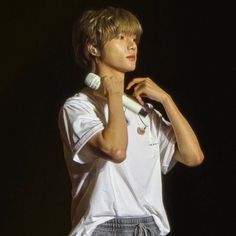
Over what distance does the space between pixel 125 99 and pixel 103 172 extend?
166 mm

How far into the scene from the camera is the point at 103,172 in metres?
1.21

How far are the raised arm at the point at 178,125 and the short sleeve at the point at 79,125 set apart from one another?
0.45 ft

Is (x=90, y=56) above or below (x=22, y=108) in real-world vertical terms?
above

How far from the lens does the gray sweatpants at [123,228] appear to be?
3.90 ft

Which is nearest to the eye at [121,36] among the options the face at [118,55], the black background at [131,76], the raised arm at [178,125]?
the face at [118,55]

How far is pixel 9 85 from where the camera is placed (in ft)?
6.32

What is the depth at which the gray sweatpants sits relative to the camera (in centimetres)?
119

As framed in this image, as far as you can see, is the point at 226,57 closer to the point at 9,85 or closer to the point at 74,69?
the point at 74,69

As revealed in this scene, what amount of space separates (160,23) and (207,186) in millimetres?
511

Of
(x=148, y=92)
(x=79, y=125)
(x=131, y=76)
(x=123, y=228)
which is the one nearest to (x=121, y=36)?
(x=148, y=92)

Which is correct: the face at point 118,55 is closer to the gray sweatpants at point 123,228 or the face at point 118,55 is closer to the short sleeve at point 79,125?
the short sleeve at point 79,125

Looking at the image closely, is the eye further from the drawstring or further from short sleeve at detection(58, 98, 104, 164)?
the drawstring

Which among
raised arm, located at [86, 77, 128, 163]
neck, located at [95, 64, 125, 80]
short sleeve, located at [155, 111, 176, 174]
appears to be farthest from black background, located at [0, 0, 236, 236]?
raised arm, located at [86, 77, 128, 163]

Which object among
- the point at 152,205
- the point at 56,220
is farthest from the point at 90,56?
the point at 56,220
